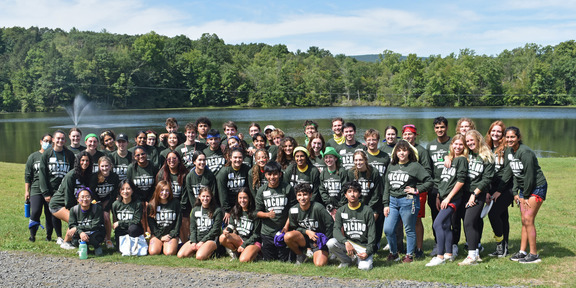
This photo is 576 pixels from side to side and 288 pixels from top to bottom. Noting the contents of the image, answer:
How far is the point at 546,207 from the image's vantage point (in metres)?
11.2

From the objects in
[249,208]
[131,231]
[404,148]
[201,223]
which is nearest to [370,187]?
[404,148]

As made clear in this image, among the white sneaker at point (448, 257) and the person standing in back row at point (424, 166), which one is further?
the person standing in back row at point (424, 166)

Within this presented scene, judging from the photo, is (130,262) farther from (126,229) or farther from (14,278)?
(14,278)

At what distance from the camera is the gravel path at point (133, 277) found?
6.13m

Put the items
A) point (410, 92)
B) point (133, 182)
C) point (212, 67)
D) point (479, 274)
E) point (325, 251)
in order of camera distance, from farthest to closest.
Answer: point (212, 67), point (410, 92), point (133, 182), point (325, 251), point (479, 274)

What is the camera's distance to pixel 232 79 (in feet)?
Answer: 356

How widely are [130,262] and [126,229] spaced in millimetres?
792

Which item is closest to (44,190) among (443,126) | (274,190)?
(274,190)

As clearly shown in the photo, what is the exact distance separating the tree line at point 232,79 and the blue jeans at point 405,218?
3571 inches

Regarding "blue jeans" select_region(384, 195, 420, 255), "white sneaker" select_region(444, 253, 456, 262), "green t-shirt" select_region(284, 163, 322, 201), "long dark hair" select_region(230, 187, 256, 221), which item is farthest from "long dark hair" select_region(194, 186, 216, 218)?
"white sneaker" select_region(444, 253, 456, 262)

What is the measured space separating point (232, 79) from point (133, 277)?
103805 millimetres

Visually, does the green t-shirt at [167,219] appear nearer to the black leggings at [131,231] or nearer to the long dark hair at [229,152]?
the black leggings at [131,231]

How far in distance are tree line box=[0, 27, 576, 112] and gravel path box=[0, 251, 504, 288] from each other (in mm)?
88670

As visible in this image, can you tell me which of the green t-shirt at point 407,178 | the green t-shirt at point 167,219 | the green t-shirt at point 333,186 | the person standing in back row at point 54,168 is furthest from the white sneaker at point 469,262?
the person standing in back row at point 54,168
